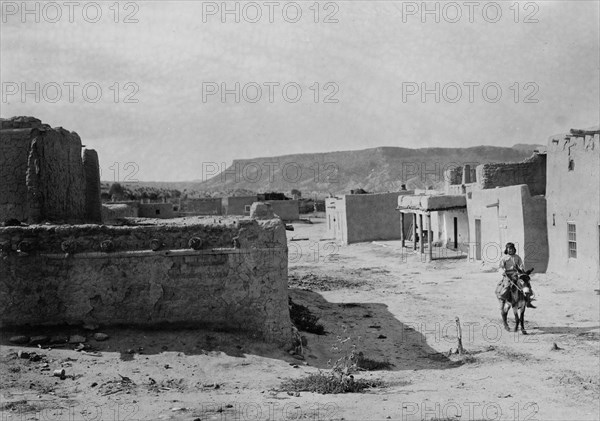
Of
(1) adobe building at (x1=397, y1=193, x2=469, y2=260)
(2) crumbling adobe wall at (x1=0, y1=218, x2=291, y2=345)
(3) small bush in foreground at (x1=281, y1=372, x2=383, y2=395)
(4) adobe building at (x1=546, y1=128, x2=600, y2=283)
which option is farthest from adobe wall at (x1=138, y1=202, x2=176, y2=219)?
(3) small bush in foreground at (x1=281, y1=372, x2=383, y2=395)

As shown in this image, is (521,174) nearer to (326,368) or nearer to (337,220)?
(337,220)

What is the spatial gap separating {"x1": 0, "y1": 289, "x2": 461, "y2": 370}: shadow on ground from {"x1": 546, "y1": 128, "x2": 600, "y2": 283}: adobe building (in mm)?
7369

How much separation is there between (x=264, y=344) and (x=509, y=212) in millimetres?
13941

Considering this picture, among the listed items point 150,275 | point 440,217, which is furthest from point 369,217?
point 150,275

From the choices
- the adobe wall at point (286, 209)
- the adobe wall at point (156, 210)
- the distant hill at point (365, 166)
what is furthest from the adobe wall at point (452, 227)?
the distant hill at point (365, 166)

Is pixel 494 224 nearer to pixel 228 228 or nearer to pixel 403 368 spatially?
pixel 403 368

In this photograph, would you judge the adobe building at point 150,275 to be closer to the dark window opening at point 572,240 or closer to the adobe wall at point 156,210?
the dark window opening at point 572,240

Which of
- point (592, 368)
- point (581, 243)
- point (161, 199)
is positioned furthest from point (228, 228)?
point (161, 199)

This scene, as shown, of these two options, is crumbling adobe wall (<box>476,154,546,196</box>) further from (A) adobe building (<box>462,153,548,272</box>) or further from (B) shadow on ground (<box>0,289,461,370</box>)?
(B) shadow on ground (<box>0,289,461,370</box>)

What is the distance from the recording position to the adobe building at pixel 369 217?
33469 millimetres

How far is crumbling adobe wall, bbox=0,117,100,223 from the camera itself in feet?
36.4

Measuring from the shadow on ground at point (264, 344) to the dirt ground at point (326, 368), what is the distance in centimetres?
3

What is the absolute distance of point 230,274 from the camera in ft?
33.4

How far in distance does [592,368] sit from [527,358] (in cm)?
111
